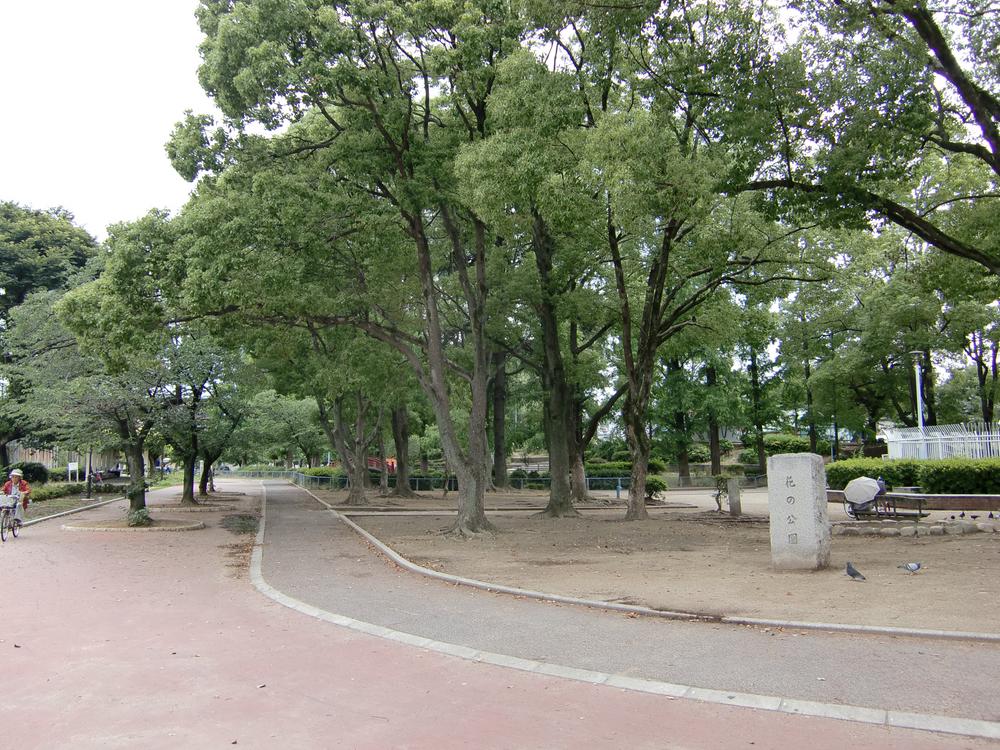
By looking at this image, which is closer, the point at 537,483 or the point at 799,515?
the point at 799,515

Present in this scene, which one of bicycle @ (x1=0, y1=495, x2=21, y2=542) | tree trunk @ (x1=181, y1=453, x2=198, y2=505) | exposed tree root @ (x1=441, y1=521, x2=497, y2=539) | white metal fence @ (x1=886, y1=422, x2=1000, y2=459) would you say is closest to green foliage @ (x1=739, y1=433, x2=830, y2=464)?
white metal fence @ (x1=886, y1=422, x2=1000, y2=459)

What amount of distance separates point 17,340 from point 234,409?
38.6 feet

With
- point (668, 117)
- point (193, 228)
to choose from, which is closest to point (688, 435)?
point (668, 117)

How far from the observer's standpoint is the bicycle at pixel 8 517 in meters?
16.4

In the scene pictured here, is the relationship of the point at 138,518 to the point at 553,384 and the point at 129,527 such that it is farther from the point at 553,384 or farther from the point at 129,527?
the point at 553,384

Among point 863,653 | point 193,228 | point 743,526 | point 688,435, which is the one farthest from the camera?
point 688,435

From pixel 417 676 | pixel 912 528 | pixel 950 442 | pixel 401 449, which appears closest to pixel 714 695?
pixel 417 676

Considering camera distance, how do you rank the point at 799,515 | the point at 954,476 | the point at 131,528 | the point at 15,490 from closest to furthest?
the point at 799,515 < the point at 15,490 < the point at 131,528 < the point at 954,476

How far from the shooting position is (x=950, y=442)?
77.9 feet

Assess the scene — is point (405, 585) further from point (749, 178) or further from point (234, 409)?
point (234, 409)

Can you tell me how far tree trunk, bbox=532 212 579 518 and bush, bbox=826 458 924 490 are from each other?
441 inches

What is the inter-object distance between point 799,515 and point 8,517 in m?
16.4

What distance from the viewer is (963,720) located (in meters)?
4.50

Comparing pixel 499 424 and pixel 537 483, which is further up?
pixel 499 424
